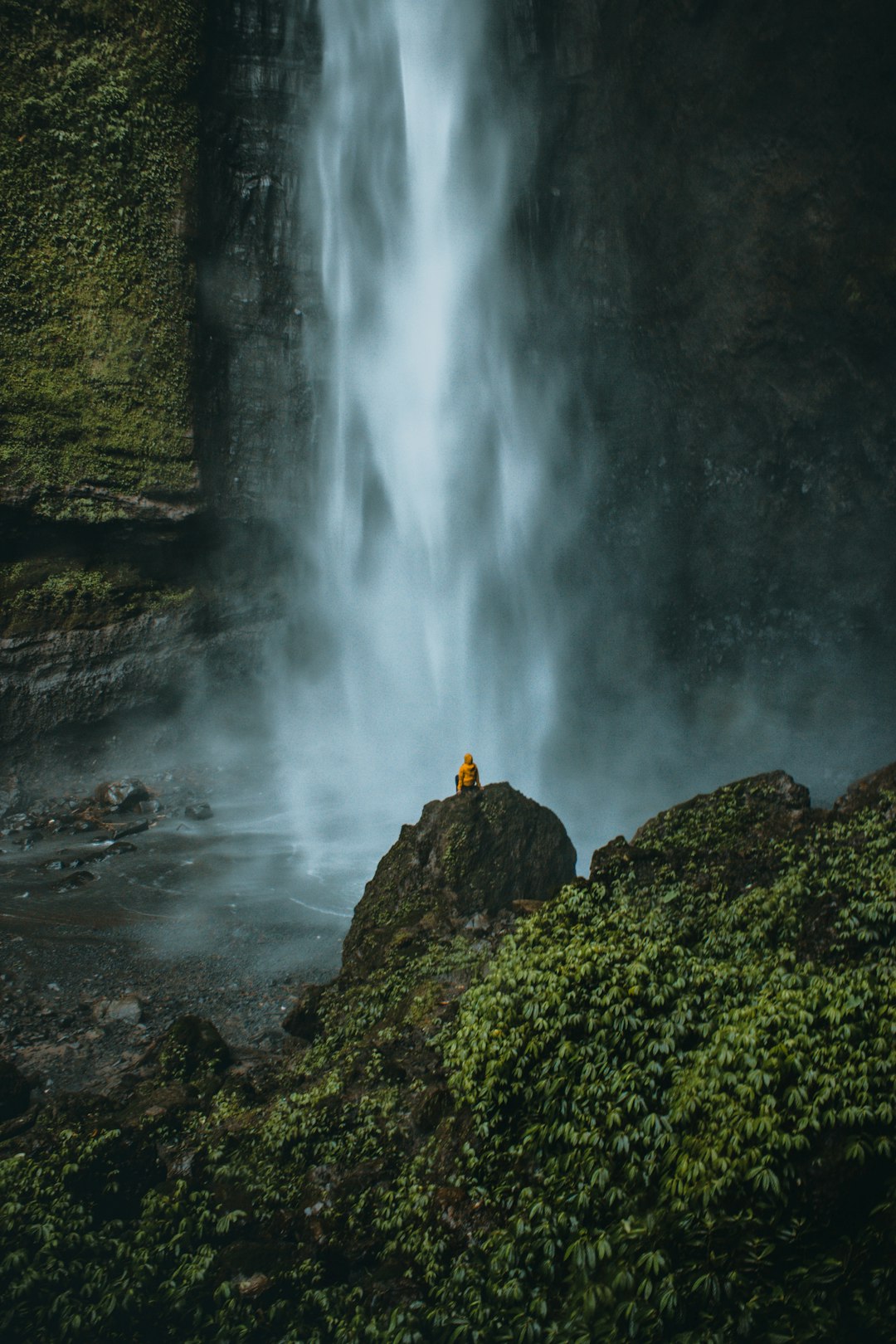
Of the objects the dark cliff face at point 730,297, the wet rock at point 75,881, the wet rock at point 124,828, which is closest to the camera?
the wet rock at point 75,881

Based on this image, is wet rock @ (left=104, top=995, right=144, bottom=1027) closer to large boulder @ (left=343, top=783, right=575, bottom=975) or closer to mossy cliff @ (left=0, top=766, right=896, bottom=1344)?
mossy cliff @ (left=0, top=766, right=896, bottom=1344)

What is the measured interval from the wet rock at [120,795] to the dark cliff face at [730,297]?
1396 cm

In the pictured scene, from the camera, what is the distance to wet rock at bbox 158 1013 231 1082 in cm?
774

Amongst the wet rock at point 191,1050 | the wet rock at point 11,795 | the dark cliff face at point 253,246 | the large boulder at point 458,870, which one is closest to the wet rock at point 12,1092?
the wet rock at point 191,1050

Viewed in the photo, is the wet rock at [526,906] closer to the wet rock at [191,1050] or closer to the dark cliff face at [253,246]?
the wet rock at [191,1050]

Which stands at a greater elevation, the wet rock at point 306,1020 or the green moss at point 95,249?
the green moss at point 95,249

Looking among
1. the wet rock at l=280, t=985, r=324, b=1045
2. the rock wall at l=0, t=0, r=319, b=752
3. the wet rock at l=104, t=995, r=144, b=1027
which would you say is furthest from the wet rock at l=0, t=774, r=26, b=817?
the wet rock at l=280, t=985, r=324, b=1045

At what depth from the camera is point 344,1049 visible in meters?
7.57

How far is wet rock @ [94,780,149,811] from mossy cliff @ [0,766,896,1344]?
10.9m

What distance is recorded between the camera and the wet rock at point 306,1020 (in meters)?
8.55

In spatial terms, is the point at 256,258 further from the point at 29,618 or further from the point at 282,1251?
the point at 282,1251

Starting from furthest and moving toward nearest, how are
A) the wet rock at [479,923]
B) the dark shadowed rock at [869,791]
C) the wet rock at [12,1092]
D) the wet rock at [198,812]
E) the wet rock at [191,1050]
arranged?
the wet rock at [198,812] < the wet rock at [479,923] < the dark shadowed rock at [869,791] < the wet rock at [191,1050] < the wet rock at [12,1092]

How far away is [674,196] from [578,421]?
19.0 feet

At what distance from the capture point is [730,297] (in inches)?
779
